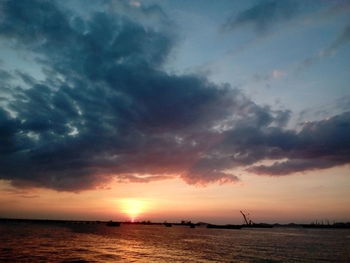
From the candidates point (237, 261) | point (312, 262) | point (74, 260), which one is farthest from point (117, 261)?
point (312, 262)

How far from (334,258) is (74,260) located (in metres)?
54.4

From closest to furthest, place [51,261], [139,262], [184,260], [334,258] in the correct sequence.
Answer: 1. [51,261]
2. [139,262]
3. [184,260]
4. [334,258]

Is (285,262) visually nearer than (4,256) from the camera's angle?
No

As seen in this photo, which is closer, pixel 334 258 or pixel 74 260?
pixel 74 260

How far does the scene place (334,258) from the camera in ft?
220

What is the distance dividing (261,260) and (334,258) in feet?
62.2

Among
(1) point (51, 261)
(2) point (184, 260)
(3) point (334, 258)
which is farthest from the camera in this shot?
(3) point (334, 258)

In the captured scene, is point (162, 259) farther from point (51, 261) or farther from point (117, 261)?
point (51, 261)

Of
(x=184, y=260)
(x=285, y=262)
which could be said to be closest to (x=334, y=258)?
(x=285, y=262)

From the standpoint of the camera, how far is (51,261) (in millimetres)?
49938

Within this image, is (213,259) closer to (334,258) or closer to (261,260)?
(261,260)

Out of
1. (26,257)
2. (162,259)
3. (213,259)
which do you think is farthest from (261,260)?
(26,257)

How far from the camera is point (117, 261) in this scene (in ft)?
177

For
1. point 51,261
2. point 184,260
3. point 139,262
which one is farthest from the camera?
point 184,260
